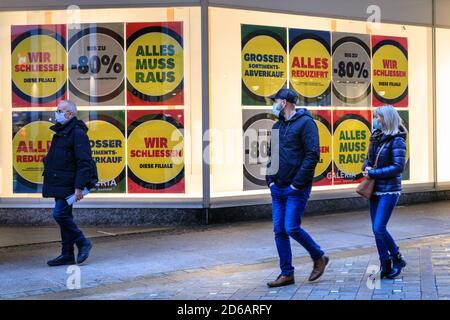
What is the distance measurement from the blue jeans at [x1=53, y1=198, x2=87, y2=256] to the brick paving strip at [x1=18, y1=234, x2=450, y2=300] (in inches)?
40.7

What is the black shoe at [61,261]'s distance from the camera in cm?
746

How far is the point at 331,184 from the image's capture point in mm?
11398

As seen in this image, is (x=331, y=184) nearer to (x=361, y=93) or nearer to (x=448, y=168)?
(x=361, y=93)

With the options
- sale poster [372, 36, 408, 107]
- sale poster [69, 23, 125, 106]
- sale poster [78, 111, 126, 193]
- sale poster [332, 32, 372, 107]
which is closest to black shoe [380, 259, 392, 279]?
sale poster [78, 111, 126, 193]

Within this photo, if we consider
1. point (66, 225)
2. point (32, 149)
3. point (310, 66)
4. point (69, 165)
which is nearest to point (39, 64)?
point (32, 149)

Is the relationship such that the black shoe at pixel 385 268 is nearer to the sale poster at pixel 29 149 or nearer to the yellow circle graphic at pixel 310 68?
the yellow circle graphic at pixel 310 68

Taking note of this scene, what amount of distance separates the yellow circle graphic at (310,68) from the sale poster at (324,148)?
386 mm

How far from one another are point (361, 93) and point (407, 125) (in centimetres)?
124

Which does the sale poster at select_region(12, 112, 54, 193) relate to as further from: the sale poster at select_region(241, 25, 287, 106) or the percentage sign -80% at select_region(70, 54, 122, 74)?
the sale poster at select_region(241, 25, 287, 106)

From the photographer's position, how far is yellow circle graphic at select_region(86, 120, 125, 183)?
10.3m

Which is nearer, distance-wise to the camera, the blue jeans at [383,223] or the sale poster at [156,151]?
the blue jeans at [383,223]

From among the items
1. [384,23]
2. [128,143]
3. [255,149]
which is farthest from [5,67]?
[384,23]

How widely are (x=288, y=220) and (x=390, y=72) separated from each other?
670 cm

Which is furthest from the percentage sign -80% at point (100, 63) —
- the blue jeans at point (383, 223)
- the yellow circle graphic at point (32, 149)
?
the blue jeans at point (383, 223)
